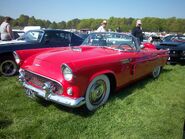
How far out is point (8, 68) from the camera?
6434 millimetres

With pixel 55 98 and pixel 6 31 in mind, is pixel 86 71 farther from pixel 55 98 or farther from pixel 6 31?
pixel 6 31

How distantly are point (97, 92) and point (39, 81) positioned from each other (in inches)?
40.3

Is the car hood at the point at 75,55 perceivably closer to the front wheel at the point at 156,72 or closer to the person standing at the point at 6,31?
the front wheel at the point at 156,72

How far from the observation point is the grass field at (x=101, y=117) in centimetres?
338

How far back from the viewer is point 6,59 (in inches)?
250

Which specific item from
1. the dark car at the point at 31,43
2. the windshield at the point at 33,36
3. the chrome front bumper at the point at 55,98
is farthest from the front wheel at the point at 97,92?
the windshield at the point at 33,36

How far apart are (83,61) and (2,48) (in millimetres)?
3295

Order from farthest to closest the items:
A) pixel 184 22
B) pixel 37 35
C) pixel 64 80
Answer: pixel 184 22 < pixel 37 35 < pixel 64 80

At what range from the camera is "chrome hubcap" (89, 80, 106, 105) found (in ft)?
13.1

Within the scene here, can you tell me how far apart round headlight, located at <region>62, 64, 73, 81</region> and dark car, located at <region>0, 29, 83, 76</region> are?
3225 millimetres

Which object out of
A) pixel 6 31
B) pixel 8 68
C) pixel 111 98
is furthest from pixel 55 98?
pixel 6 31

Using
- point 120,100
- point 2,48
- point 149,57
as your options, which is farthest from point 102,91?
point 2,48

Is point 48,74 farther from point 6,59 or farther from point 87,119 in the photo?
point 6,59

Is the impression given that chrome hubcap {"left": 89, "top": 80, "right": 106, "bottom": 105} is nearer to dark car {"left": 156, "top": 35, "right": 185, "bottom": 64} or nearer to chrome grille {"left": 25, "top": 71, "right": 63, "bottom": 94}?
chrome grille {"left": 25, "top": 71, "right": 63, "bottom": 94}
